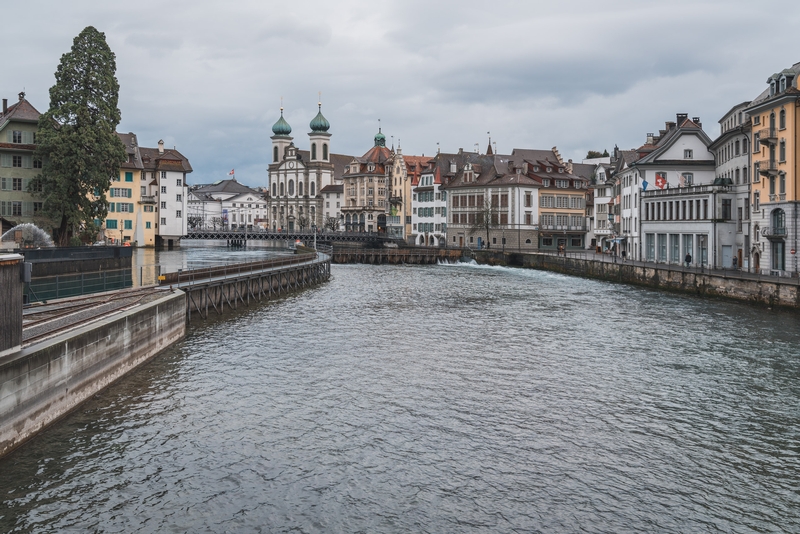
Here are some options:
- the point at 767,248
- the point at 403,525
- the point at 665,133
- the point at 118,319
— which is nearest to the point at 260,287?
the point at 118,319

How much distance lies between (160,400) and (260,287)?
96.7 ft

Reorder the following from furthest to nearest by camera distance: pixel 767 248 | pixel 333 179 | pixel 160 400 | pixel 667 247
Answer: pixel 333 179
pixel 667 247
pixel 767 248
pixel 160 400

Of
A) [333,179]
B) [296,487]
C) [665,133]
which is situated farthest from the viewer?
[333,179]

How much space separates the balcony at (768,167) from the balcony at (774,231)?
3.66 metres

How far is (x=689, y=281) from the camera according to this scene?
5128 centimetres

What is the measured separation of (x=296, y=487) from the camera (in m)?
15.0

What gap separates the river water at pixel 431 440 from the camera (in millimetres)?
13828

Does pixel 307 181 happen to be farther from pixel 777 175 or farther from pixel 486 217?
pixel 777 175

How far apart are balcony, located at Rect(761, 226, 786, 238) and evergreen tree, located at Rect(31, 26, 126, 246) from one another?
51312 millimetres

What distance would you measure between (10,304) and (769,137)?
48.2 m

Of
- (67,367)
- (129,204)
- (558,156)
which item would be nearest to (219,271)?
(67,367)

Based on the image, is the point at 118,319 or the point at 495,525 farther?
the point at 118,319

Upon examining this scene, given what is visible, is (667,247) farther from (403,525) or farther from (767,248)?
(403,525)

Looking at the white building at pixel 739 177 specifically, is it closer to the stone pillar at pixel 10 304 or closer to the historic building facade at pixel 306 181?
the stone pillar at pixel 10 304
